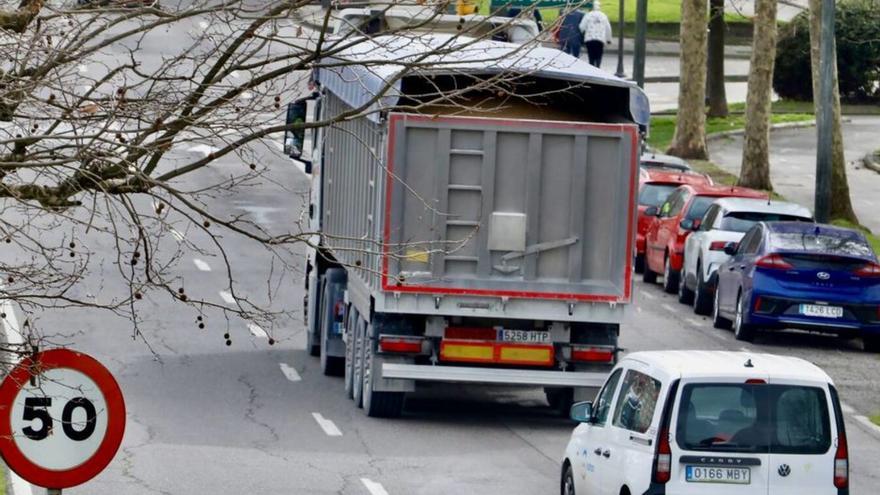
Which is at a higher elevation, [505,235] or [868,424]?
[505,235]

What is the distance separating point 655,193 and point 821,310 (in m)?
9.53

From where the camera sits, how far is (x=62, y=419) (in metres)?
9.08

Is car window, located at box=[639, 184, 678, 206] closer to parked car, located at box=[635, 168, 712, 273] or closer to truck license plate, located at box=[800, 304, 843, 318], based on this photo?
A: parked car, located at box=[635, 168, 712, 273]

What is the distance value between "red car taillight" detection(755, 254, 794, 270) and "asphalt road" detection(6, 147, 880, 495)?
109 cm

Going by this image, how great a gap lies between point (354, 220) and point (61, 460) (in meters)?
11.7

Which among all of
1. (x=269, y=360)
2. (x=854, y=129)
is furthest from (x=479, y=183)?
(x=854, y=129)

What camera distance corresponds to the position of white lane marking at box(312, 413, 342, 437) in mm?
19062

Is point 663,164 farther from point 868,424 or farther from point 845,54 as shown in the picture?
point 845,54

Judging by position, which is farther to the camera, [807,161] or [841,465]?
[807,161]

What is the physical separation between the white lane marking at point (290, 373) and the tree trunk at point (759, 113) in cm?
2069

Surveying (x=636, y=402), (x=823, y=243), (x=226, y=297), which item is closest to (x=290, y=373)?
(x=226, y=297)

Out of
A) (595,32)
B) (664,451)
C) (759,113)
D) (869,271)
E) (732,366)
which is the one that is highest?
(595,32)

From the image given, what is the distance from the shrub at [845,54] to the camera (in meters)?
56.4

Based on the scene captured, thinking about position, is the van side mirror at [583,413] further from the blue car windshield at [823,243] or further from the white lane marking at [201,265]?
the white lane marking at [201,265]
